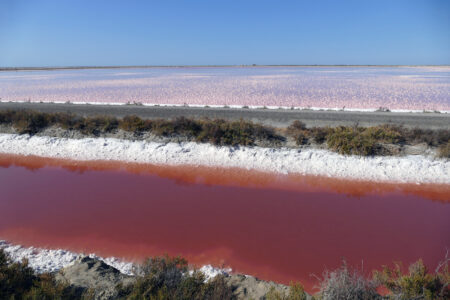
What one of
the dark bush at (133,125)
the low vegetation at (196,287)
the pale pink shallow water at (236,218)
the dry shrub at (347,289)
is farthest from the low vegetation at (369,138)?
the dark bush at (133,125)

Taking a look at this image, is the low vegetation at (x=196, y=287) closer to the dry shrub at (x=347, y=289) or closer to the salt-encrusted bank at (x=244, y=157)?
the dry shrub at (x=347, y=289)

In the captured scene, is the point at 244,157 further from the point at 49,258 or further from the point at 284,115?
the point at 49,258

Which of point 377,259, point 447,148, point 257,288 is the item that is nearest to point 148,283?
point 257,288

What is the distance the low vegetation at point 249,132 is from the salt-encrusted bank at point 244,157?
0.53 metres

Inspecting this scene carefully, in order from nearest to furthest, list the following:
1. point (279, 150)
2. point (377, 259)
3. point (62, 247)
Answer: point (377, 259)
point (62, 247)
point (279, 150)

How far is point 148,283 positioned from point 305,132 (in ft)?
32.5

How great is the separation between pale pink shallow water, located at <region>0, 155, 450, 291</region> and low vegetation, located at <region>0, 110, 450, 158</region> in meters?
2.23

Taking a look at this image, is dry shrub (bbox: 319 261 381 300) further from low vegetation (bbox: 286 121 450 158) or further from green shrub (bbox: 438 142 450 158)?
green shrub (bbox: 438 142 450 158)

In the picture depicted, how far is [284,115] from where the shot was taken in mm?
16156

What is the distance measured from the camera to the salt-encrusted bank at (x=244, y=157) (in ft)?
31.7

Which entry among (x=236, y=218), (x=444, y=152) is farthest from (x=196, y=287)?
(x=444, y=152)

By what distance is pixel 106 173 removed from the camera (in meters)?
10.5

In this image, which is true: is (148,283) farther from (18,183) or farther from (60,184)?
(18,183)

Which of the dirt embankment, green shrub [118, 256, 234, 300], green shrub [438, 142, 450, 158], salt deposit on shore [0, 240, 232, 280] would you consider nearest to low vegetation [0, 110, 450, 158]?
green shrub [438, 142, 450, 158]
